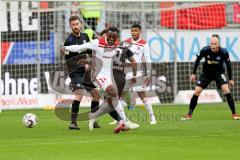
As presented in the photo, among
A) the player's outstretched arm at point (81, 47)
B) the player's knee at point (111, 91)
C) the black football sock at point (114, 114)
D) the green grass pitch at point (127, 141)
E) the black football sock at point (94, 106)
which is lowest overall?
the green grass pitch at point (127, 141)

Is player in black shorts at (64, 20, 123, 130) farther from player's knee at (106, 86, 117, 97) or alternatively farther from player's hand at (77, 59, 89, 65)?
player's knee at (106, 86, 117, 97)

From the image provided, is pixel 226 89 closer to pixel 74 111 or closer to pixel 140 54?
pixel 140 54

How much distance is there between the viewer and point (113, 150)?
12.1 m

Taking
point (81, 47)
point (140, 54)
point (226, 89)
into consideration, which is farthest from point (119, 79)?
point (226, 89)

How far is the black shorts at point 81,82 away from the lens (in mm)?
16422

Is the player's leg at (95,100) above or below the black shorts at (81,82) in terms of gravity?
below

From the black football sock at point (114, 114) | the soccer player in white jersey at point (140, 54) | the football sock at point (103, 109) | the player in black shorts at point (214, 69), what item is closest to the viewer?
the football sock at point (103, 109)

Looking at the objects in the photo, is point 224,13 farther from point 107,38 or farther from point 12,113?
point 107,38

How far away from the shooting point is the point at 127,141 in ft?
43.9

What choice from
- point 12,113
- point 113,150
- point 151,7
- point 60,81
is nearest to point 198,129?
point 113,150

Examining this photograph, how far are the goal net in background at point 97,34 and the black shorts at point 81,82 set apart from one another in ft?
24.6

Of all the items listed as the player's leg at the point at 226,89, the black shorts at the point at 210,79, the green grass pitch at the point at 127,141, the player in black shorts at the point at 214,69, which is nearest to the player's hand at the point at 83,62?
the green grass pitch at the point at 127,141

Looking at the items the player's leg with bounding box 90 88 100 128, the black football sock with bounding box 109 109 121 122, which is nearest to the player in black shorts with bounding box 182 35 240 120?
the player's leg with bounding box 90 88 100 128

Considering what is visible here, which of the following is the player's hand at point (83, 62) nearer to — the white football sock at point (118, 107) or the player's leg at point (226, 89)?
the white football sock at point (118, 107)
